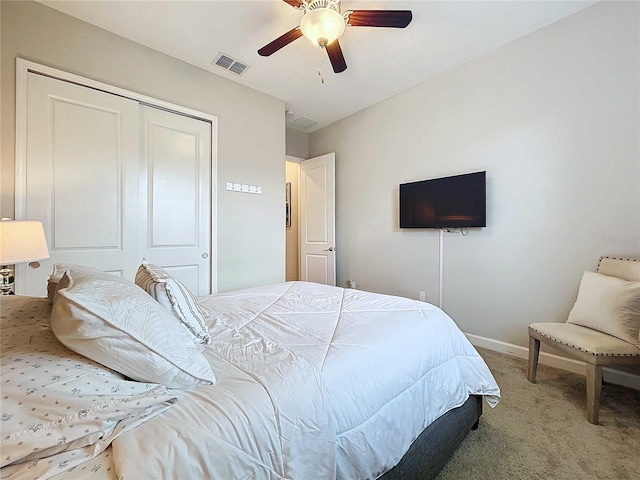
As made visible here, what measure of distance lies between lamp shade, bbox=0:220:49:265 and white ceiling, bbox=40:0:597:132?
1.75 meters

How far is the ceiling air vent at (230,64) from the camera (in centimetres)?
272

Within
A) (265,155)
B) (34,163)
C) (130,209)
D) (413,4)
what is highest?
(413,4)

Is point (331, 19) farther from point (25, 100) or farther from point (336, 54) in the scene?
point (25, 100)

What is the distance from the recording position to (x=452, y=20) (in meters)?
2.27

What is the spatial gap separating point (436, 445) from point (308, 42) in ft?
9.96

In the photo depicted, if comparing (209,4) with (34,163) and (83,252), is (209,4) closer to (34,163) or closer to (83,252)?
(34,163)

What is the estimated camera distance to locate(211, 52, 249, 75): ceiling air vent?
272 centimetres

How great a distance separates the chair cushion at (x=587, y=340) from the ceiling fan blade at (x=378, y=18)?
2.32 meters

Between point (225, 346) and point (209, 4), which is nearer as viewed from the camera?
point (225, 346)

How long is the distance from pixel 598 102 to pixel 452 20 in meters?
1.30

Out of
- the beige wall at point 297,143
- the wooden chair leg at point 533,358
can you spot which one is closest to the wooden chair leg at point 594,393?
the wooden chair leg at point 533,358

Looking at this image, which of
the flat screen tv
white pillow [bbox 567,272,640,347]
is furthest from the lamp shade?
white pillow [bbox 567,272,640,347]

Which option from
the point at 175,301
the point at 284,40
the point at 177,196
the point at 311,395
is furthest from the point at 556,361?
the point at 177,196

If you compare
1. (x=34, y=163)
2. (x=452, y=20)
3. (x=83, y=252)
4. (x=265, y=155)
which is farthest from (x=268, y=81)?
(x=83, y=252)
